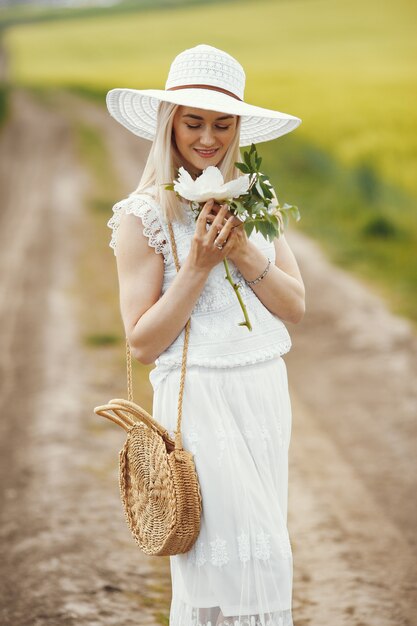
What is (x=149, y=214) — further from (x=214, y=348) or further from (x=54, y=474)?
(x=54, y=474)

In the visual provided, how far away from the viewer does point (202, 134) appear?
105 inches

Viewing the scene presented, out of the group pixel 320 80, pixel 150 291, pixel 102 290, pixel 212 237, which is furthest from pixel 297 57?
pixel 212 237

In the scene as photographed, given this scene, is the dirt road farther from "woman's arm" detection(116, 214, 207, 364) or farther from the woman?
"woman's arm" detection(116, 214, 207, 364)

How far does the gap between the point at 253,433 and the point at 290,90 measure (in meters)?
20.3

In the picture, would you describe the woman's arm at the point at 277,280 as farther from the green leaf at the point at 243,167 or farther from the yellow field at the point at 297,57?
Result: the yellow field at the point at 297,57

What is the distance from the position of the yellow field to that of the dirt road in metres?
5.73

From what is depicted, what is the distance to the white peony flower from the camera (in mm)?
2461

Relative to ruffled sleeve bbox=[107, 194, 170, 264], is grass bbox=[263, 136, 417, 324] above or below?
above

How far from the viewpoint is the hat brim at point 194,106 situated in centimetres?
260

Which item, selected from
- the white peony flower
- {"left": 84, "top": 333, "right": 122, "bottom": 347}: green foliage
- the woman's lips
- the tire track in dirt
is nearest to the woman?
the woman's lips

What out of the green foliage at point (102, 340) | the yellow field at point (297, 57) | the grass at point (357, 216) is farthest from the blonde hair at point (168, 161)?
the yellow field at point (297, 57)

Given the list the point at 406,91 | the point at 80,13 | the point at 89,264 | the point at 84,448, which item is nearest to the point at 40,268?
the point at 89,264

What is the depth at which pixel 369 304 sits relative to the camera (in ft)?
29.4

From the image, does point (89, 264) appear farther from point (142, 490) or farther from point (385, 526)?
point (142, 490)
